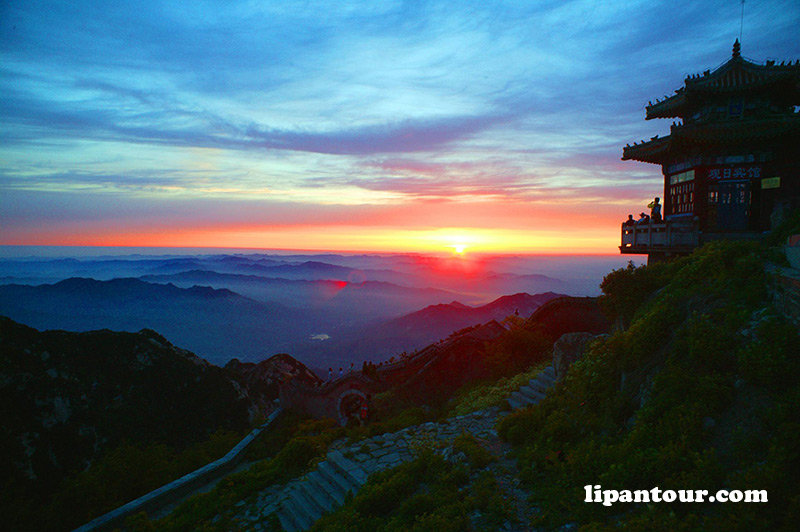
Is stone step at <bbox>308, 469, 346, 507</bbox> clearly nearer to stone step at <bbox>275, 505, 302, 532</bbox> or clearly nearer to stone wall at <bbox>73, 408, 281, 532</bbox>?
stone step at <bbox>275, 505, 302, 532</bbox>

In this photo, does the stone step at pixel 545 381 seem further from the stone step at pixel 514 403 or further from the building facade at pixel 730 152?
the building facade at pixel 730 152

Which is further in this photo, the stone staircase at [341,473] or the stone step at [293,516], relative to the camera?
the stone staircase at [341,473]

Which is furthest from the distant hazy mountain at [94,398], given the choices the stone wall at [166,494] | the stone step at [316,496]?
the stone step at [316,496]

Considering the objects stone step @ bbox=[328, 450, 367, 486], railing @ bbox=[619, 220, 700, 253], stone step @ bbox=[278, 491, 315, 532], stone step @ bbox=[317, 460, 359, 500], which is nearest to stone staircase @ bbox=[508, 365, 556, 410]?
stone step @ bbox=[328, 450, 367, 486]

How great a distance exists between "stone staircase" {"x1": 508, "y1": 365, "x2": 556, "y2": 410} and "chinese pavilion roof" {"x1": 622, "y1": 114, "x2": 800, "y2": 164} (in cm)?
1084

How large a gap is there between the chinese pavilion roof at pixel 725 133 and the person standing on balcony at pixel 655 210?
2171 millimetres

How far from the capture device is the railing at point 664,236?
14047 millimetres

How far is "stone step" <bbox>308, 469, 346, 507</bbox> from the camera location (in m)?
9.26

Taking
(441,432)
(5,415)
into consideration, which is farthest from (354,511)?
(5,415)

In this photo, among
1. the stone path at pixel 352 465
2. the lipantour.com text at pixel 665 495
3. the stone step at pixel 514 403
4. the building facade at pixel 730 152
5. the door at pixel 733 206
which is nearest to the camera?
the lipantour.com text at pixel 665 495

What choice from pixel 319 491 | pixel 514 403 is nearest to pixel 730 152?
pixel 514 403

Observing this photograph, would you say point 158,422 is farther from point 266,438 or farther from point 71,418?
point 266,438

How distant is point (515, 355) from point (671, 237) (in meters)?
8.03

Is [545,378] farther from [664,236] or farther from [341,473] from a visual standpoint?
[664,236]
